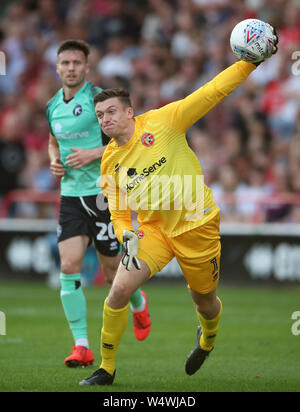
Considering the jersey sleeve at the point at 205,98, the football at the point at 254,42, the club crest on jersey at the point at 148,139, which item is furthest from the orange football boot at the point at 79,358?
the football at the point at 254,42

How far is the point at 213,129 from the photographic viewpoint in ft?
52.0

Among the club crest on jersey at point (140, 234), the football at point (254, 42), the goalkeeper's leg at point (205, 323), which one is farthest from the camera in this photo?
the goalkeeper's leg at point (205, 323)

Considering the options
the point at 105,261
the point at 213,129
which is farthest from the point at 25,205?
the point at 105,261

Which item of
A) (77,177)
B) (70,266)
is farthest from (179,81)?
(70,266)

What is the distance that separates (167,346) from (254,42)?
3787 mm

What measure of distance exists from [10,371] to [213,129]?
951 cm

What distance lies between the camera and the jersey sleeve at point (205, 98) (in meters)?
6.21

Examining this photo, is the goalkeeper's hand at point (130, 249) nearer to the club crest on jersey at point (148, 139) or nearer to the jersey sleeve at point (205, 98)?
the club crest on jersey at point (148, 139)

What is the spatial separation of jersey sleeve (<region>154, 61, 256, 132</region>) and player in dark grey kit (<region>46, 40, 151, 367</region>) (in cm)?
156

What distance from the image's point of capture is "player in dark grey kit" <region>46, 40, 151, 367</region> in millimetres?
7898

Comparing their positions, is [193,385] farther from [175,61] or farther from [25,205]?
[175,61]

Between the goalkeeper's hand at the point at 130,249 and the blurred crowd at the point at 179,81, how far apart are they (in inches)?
295
